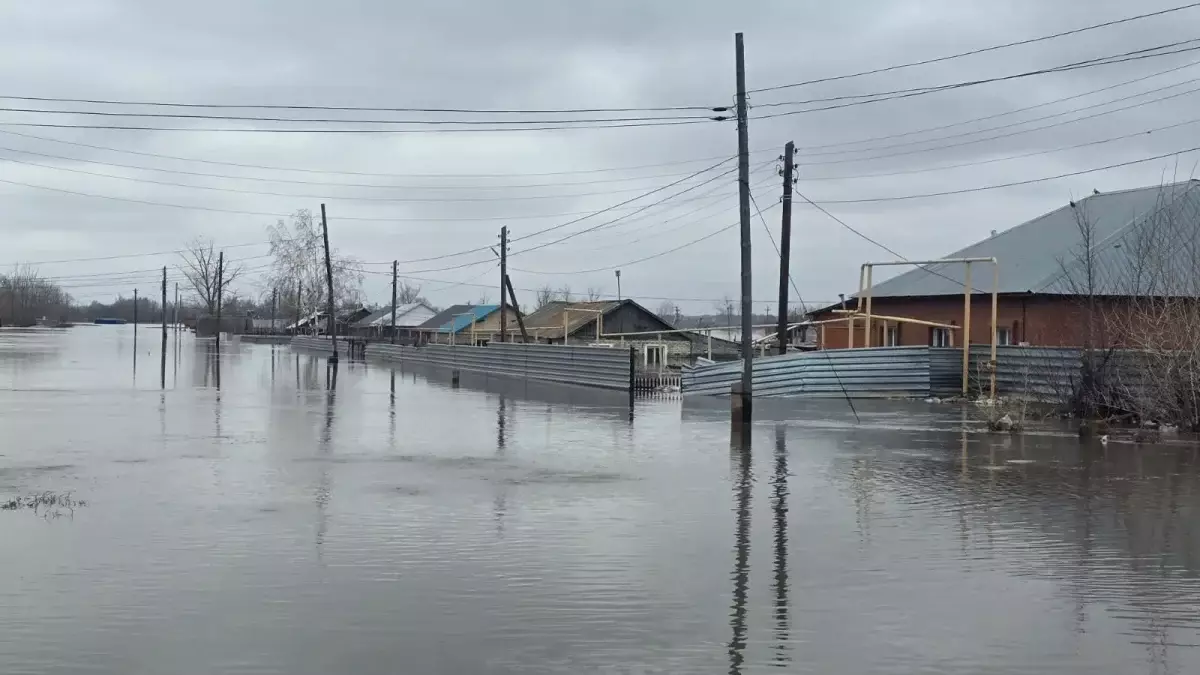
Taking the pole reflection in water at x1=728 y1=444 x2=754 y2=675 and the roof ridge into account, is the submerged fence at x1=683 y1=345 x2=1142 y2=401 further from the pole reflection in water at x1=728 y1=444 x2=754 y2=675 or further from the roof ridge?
the pole reflection in water at x1=728 y1=444 x2=754 y2=675

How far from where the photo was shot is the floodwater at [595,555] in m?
7.00

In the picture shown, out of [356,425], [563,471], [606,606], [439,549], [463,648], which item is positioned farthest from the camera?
[356,425]

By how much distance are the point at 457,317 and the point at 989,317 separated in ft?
212

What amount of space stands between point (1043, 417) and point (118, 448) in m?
17.4

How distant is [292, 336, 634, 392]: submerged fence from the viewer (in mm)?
35469

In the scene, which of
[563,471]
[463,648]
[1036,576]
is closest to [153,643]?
[463,648]

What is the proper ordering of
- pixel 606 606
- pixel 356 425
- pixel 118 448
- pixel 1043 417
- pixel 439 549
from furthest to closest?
pixel 1043 417 → pixel 356 425 → pixel 118 448 → pixel 439 549 → pixel 606 606

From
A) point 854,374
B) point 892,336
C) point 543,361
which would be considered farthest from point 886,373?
point 543,361

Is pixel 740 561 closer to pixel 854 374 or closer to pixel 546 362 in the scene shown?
pixel 854 374

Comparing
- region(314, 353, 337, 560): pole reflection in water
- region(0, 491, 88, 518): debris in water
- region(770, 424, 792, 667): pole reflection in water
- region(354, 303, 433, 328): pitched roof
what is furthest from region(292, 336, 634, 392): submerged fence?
region(354, 303, 433, 328): pitched roof

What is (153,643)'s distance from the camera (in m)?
7.04

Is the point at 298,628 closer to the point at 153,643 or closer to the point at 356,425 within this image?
the point at 153,643

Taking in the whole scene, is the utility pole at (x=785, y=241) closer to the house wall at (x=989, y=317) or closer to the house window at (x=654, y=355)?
the house wall at (x=989, y=317)

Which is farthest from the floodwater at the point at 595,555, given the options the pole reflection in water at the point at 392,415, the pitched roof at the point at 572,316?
the pitched roof at the point at 572,316
